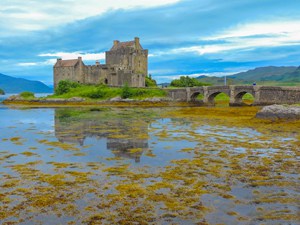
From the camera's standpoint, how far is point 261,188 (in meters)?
10.8

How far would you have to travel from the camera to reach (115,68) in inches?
3196

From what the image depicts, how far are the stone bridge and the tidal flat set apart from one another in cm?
3214

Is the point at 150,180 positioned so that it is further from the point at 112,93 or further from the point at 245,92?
the point at 112,93

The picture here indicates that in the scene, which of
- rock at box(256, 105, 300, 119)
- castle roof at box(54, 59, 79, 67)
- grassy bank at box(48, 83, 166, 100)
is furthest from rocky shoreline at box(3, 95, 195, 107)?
rock at box(256, 105, 300, 119)

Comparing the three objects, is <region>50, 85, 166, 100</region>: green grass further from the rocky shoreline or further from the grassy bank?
the rocky shoreline

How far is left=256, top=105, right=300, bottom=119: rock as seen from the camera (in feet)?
98.2

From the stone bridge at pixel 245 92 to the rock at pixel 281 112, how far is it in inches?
781

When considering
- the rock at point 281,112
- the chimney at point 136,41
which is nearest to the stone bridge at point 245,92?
the chimney at point 136,41

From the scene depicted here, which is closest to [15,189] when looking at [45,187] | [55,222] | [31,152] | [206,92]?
[45,187]

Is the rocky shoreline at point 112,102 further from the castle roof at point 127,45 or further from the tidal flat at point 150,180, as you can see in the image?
the tidal flat at point 150,180

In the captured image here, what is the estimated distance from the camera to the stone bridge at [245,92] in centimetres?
5041

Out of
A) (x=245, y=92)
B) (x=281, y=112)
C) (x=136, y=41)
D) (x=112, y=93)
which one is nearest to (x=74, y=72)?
(x=112, y=93)

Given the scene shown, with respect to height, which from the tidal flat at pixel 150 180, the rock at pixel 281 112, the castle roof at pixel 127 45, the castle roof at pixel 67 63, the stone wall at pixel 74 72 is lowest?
the tidal flat at pixel 150 180

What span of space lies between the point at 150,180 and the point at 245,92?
174ft
